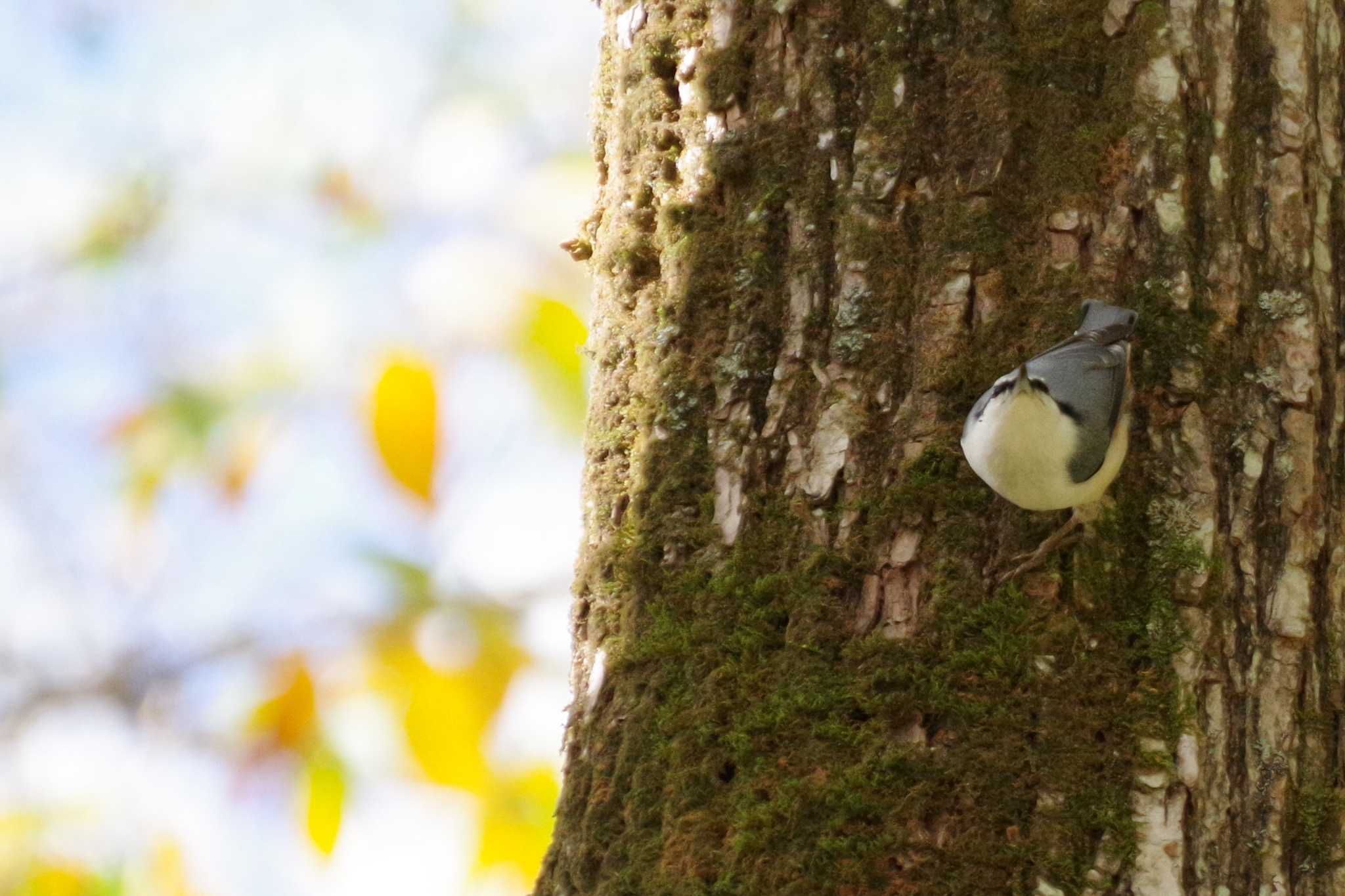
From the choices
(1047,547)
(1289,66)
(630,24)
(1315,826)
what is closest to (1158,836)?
(1315,826)

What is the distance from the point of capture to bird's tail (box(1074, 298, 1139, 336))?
171cm

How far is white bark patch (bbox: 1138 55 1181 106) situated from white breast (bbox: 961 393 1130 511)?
1.73ft

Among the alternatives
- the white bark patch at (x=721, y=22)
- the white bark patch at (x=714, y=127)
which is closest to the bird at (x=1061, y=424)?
the white bark patch at (x=714, y=127)

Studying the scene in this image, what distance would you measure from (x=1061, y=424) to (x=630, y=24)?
1111mm

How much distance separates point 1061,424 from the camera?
171 centimetres

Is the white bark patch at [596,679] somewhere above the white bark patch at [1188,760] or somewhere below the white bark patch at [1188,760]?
above

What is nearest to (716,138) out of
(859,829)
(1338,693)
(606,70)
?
(606,70)

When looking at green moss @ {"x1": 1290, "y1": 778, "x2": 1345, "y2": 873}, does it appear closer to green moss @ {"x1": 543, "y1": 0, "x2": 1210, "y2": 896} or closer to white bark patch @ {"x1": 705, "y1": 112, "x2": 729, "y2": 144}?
green moss @ {"x1": 543, "y1": 0, "x2": 1210, "y2": 896}

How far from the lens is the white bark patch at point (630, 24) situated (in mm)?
2158

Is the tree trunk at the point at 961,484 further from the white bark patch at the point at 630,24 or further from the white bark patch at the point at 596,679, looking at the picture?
the white bark patch at the point at 630,24

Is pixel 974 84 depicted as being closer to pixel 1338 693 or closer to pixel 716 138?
pixel 716 138

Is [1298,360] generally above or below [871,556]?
above

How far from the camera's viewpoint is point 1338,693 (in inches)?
66.0

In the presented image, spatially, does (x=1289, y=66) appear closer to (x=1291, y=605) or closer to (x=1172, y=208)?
(x=1172, y=208)
